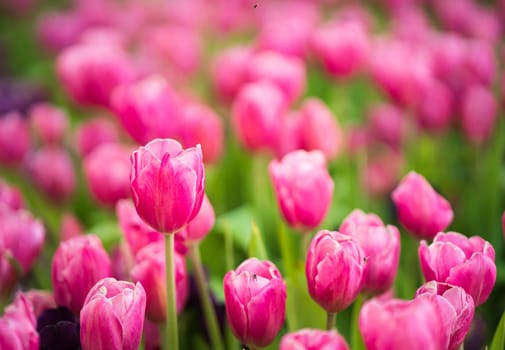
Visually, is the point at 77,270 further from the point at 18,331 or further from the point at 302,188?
the point at 302,188

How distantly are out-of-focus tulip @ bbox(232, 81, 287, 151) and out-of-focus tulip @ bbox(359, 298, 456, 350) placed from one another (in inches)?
20.1

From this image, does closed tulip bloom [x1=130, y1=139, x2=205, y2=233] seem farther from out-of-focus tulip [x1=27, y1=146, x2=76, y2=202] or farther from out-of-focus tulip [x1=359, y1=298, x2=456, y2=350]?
out-of-focus tulip [x1=27, y1=146, x2=76, y2=202]

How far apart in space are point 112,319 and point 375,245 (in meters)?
0.24

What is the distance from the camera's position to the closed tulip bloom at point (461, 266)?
1.74 ft

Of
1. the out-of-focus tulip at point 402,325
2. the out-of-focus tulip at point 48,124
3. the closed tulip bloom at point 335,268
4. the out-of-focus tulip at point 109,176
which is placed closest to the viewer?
the out-of-focus tulip at point 402,325

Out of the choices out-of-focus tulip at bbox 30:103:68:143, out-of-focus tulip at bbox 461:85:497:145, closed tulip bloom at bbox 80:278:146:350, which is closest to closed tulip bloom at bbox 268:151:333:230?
closed tulip bloom at bbox 80:278:146:350

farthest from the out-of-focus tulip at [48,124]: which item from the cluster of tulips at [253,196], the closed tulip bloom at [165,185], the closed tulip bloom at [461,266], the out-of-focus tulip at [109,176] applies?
the closed tulip bloom at [461,266]

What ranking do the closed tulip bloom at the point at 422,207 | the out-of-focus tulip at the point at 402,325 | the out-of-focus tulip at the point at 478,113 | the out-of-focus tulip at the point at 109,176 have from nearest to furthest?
the out-of-focus tulip at the point at 402,325 → the closed tulip bloom at the point at 422,207 → the out-of-focus tulip at the point at 109,176 → the out-of-focus tulip at the point at 478,113

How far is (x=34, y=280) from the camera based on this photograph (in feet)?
2.99

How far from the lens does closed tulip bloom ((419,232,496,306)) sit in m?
0.53

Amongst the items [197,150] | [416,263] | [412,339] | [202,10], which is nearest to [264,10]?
[202,10]

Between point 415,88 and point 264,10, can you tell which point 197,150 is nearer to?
point 415,88

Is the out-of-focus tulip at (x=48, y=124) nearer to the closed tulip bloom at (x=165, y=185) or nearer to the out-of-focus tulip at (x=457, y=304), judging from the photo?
the closed tulip bloom at (x=165, y=185)

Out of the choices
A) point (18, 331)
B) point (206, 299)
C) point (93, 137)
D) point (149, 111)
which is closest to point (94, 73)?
point (93, 137)
